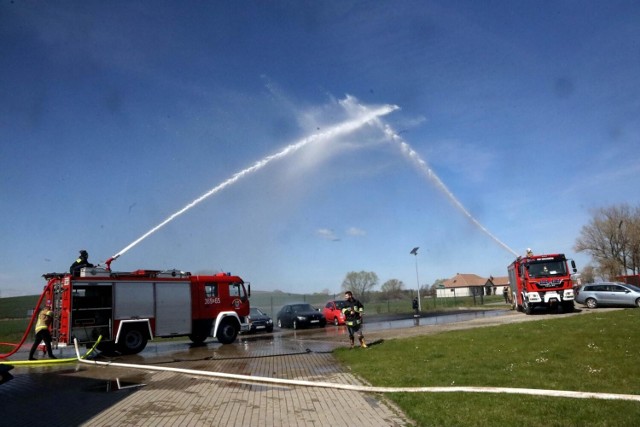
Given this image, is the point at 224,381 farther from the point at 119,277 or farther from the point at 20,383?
the point at 119,277

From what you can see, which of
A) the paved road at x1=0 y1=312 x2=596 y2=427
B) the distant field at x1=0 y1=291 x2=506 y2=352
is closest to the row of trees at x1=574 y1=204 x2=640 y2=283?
the distant field at x1=0 y1=291 x2=506 y2=352

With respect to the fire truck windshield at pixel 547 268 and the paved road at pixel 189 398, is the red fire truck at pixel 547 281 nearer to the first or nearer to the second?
the fire truck windshield at pixel 547 268

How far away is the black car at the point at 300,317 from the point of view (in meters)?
27.6

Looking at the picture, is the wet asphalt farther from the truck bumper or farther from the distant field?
the truck bumper

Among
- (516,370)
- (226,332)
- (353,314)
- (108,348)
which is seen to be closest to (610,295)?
(353,314)

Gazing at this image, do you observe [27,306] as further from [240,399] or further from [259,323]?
[240,399]

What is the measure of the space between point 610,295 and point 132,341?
25164 millimetres

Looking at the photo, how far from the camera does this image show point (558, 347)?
460 inches

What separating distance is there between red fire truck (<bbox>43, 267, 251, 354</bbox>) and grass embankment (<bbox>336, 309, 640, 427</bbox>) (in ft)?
21.8

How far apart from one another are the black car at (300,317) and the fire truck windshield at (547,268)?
459 inches

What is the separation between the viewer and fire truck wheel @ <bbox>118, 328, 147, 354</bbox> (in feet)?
54.5

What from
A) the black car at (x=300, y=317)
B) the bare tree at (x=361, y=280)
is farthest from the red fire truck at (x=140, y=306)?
the bare tree at (x=361, y=280)

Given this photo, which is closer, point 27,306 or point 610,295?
point 610,295

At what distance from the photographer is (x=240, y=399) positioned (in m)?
8.56
